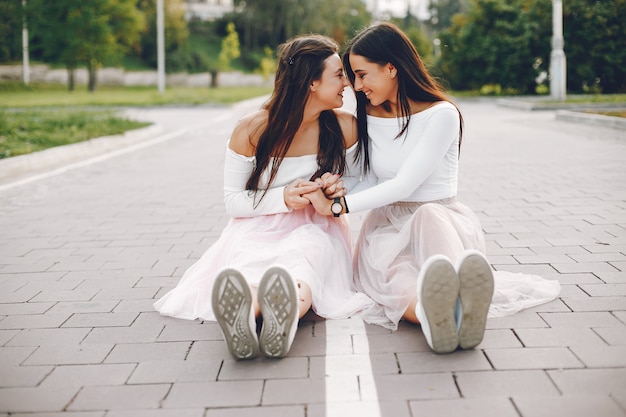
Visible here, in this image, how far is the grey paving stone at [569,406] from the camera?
2537 millimetres

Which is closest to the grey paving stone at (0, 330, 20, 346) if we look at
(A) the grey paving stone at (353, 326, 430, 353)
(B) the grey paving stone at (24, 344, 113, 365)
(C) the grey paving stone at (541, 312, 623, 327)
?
(B) the grey paving stone at (24, 344, 113, 365)

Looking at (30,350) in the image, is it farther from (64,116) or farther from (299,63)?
(64,116)

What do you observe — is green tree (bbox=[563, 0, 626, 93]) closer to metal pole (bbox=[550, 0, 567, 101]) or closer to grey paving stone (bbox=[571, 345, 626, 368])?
metal pole (bbox=[550, 0, 567, 101])

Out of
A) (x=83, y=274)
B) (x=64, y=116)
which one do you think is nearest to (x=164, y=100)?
(x=64, y=116)

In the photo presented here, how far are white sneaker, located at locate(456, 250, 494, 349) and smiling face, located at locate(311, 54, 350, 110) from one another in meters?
1.24

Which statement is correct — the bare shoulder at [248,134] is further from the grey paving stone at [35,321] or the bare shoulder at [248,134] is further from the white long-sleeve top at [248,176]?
the grey paving stone at [35,321]

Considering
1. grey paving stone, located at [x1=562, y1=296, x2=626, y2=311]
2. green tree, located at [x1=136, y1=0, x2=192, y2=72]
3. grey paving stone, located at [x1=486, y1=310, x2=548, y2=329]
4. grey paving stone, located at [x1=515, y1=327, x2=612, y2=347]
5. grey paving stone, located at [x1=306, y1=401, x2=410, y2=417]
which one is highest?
green tree, located at [x1=136, y1=0, x2=192, y2=72]

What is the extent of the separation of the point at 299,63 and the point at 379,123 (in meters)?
0.59

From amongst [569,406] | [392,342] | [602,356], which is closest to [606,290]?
[602,356]

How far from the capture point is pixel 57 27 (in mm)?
39562

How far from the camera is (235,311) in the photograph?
3.01m

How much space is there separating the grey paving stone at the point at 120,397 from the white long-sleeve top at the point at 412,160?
4.69 feet

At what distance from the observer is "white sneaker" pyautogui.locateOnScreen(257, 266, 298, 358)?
3018 mm

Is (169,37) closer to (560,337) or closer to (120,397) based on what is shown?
(560,337)
